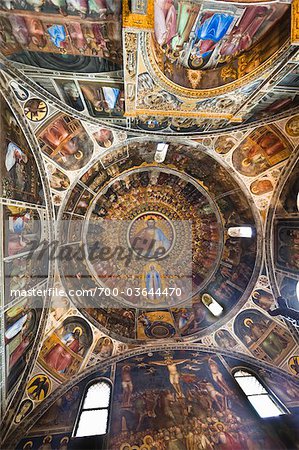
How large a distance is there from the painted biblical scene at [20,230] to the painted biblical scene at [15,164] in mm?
399

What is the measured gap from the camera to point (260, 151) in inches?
373

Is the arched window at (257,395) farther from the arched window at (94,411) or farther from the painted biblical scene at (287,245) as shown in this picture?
the arched window at (94,411)

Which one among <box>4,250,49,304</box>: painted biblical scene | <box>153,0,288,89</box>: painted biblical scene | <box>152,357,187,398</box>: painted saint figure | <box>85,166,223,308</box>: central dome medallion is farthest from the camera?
<box>85,166,223,308</box>: central dome medallion

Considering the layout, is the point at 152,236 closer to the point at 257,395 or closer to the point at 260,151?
the point at 260,151

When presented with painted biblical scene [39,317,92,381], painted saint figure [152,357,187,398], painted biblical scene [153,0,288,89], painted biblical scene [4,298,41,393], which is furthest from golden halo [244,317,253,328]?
painted biblical scene [153,0,288,89]

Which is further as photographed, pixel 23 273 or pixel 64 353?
pixel 64 353

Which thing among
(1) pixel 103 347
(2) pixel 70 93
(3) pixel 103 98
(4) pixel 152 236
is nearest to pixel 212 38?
(3) pixel 103 98

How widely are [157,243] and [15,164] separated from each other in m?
8.33

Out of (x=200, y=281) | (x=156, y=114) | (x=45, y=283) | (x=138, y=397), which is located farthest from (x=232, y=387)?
(x=156, y=114)

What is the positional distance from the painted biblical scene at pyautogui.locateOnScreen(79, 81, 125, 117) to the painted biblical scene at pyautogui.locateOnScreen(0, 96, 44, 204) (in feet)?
7.20

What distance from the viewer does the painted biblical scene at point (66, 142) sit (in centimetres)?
776

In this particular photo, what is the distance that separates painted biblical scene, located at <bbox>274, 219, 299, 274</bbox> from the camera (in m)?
9.34

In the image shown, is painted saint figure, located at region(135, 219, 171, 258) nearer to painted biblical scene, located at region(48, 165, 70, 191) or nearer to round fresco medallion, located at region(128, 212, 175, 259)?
round fresco medallion, located at region(128, 212, 175, 259)

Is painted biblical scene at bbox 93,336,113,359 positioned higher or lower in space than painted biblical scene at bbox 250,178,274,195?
lower
